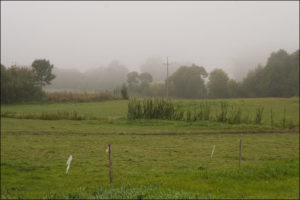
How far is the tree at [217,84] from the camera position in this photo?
289 ft

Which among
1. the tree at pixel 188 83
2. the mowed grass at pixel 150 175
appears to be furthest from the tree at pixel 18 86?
the mowed grass at pixel 150 175

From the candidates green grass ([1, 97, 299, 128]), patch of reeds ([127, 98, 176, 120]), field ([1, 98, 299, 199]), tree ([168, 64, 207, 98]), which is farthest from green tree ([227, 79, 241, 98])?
field ([1, 98, 299, 199])

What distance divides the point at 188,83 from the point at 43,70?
134 ft

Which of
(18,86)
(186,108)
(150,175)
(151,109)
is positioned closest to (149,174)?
(150,175)

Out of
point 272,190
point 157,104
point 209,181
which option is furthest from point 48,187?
point 157,104

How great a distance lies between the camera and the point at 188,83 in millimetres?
91312

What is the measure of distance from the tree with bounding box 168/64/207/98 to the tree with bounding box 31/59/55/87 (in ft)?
115

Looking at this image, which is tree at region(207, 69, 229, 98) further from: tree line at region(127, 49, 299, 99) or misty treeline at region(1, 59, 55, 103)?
misty treeline at region(1, 59, 55, 103)

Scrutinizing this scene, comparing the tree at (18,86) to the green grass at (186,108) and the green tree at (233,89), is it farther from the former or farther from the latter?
the green tree at (233,89)

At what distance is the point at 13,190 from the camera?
8.48 meters

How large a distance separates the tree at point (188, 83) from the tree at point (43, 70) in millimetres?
35055

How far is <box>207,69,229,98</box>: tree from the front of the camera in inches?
3469

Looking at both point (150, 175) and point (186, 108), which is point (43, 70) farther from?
point (150, 175)

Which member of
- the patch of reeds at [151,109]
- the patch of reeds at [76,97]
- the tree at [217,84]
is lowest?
the patch of reeds at [151,109]
